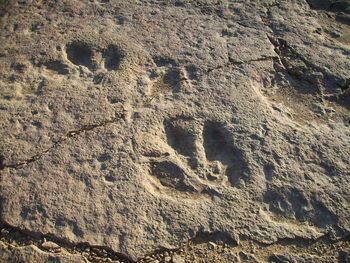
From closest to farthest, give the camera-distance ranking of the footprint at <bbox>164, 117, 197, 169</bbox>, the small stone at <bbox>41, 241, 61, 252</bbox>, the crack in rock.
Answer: the small stone at <bbox>41, 241, 61, 252</bbox>, the crack in rock, the footprint at <bbox>164, 117, 197, 169</bbox>

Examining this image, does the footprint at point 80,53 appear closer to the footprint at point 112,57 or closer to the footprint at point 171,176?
the footprint at point 112,57

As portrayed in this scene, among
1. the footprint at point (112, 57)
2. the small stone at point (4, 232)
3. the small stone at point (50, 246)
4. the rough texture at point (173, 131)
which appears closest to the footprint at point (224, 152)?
the rough texture at point (173, 131)

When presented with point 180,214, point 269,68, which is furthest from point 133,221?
point 269,68

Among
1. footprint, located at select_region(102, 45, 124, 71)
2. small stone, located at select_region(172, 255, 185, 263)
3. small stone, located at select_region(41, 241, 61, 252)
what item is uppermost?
footprint, located at select_region(102, 45, 124, 71)

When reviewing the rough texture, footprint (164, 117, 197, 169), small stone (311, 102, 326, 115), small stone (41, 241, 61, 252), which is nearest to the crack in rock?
the rough texture

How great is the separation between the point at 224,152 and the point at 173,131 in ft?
0.66

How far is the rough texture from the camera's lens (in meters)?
1.21

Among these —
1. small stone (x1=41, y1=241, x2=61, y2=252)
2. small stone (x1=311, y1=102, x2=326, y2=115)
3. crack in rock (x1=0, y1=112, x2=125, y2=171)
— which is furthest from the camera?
small stone (x1=311, y1=102, x2=326, y2=115)

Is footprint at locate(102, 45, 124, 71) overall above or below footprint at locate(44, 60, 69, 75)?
above

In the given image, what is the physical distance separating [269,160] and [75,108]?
729 mm

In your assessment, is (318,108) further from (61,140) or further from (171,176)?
(61,140)

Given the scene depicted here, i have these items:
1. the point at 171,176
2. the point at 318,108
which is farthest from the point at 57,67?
the point at 318,108

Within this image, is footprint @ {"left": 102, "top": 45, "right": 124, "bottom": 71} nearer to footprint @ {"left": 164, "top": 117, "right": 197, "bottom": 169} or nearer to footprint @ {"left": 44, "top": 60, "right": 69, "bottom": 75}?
footprint @ {"left": 44, "top": 60, "right": 69, "bottom": 75}

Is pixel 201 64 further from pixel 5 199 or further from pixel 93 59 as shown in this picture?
pixel 5 199
